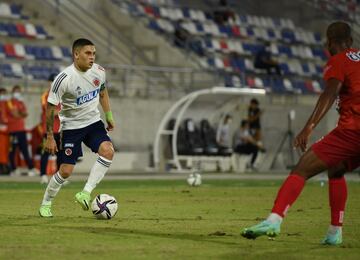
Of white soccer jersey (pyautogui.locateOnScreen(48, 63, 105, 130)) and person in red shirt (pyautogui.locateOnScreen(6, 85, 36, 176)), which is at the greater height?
white soccer jersey (pyautogui.locateOnScreen(48, 63, 105, 130))

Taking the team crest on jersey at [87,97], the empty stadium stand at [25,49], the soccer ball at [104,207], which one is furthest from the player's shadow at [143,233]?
the empty stadium stand at [25,49]

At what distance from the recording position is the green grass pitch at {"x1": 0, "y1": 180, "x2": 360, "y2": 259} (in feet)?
31.3

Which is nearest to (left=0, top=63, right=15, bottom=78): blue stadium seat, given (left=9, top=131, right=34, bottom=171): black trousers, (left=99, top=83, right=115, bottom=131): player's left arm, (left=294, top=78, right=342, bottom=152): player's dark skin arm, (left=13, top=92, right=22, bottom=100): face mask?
(left=13, top=92, right=22, bottom=100): face mask

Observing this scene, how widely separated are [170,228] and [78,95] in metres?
2.66

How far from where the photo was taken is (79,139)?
Result: 1379cm

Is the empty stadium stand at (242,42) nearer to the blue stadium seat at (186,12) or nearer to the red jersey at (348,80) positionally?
the blue stadium seat at (186,12)

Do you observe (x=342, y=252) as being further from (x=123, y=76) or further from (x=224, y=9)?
(x=224, y=9)

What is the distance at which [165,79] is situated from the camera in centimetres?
3403

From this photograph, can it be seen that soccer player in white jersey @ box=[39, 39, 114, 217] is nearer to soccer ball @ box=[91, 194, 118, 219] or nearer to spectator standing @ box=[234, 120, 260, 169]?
soccer ball @ box=[91, 194, 118, 219]

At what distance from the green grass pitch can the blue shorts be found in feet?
2.83

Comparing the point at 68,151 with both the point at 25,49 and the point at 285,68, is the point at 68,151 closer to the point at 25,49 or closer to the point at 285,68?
the point at 25,49

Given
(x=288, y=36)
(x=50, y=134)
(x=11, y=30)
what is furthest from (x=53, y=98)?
(x=288, y=36)

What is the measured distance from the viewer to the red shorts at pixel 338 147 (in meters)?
9.91

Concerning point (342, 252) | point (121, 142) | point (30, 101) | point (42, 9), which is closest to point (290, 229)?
point (342, 252)
